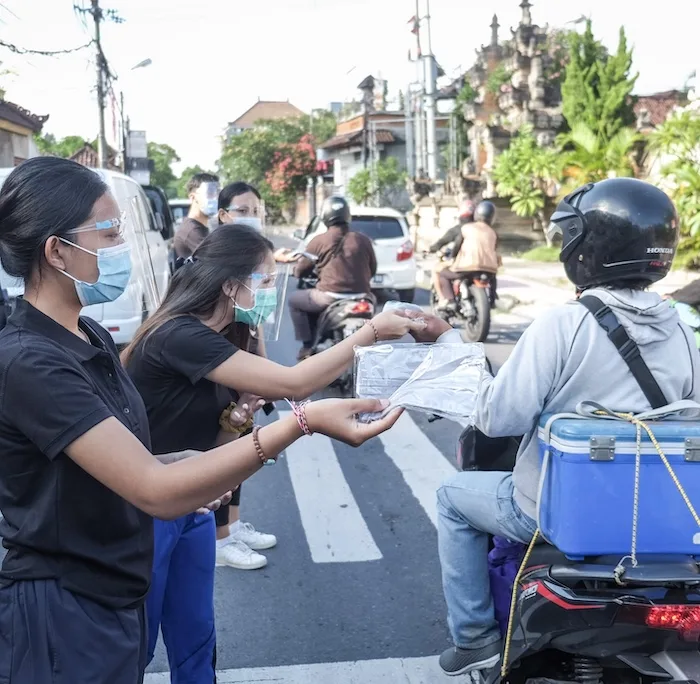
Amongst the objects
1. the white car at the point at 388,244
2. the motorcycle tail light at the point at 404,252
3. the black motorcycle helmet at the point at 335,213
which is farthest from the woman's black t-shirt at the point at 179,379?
the motorcycle tail light at the point at 404,252

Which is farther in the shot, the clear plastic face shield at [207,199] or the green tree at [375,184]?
the green tree at [375,184]

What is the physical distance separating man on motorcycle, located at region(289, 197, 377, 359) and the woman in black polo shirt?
5.87 m

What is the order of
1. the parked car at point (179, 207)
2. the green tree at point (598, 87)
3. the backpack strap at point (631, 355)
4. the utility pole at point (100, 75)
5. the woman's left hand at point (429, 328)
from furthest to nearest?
1. the parked car at point (179, 207)
2. the green tree at point (598, 87)
3. the utility pole at point (100, 75)
4. the woman's left hand at point (429, 328)
5. the backpack strap at point (631, 355)

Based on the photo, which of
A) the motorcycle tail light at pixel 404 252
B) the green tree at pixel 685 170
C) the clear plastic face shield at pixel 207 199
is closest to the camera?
the clear plastic face shield at pixel 207 199

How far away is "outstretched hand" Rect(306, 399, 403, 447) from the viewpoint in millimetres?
1729

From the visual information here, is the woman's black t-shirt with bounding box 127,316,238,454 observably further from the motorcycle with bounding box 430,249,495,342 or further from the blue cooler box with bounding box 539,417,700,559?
the motorcycle with bounding box 430,249,495,342

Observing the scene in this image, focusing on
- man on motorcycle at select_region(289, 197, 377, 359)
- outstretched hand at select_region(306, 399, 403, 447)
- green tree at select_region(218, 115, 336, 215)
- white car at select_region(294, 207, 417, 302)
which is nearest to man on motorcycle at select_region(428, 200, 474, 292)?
white car at select_region(294, 207, 417, 302)

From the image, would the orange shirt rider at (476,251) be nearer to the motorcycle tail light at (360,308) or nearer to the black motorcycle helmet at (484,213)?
the black motorcycle helmet at (484,213)

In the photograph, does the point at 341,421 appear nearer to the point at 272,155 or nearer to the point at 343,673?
the point at 343,673

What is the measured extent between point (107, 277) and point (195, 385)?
862mm

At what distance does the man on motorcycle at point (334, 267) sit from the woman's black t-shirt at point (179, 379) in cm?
496

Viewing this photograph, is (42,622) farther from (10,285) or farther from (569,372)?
(569,372)

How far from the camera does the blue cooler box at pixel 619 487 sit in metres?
2.13

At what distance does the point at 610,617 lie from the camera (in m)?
2.23
